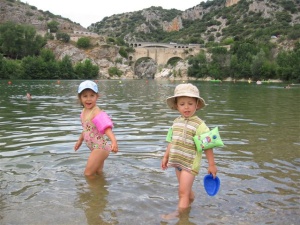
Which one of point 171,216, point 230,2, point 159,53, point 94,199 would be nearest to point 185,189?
point 171,216

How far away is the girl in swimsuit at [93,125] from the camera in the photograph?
542cm

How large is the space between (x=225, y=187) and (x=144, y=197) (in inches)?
51.7

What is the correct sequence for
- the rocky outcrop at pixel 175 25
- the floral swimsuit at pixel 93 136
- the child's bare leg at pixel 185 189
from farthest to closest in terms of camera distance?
the rocky outcrop at pixel 175 25, the floral swimsuit at pixel 93 136, the child's bare leg at pixel 185 189

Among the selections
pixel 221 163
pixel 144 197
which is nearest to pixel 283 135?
pixel 221 163

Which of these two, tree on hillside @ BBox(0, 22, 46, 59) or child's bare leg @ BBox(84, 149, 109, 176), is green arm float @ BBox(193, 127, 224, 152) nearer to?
child's bare leg @ BBox(84, 149, 109, 176)

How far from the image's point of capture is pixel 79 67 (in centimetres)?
9712

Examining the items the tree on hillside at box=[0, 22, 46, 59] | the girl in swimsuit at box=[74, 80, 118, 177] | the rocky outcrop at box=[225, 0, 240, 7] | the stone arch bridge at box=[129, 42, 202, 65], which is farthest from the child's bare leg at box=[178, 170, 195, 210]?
the rocky outcrop at box=[225, 0, 240, 7]

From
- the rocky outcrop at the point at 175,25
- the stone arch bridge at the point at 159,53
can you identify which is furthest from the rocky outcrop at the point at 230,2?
the stone arch bridge at the point at 159,53

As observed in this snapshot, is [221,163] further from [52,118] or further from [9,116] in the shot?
[9,116]

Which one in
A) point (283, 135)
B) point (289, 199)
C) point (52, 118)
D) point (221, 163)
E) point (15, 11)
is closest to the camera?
point (289, 199)

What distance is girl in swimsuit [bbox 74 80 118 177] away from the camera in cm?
542

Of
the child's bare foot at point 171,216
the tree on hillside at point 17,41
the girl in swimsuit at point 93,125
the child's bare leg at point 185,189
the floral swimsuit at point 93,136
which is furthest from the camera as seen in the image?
the tree on hillside at point 17,41

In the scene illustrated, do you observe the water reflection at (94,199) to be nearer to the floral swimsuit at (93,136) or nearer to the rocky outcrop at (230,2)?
the floral swimsuit at (93,136)

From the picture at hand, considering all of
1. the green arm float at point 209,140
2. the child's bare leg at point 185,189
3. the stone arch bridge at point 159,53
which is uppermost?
the stone arch bridge at point 159,53
